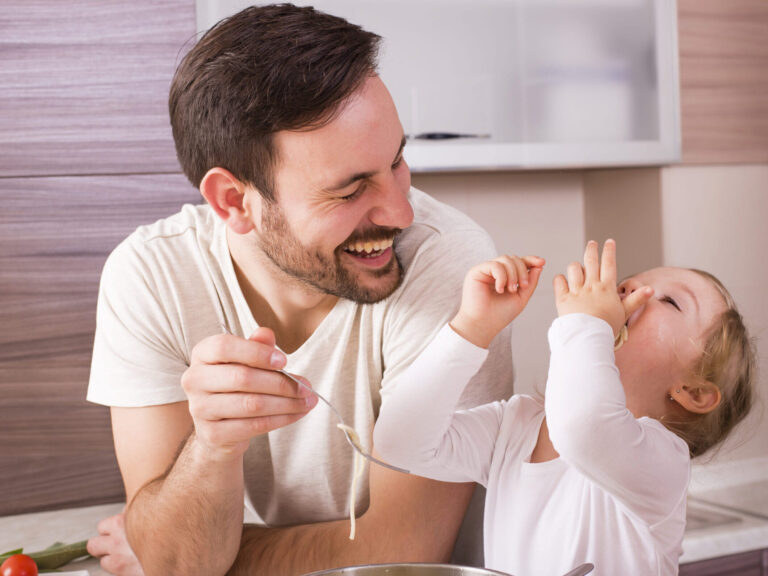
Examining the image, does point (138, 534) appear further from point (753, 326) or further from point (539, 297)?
point (753, 326)

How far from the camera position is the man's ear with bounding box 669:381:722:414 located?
123cm

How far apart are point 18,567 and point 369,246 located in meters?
0.67

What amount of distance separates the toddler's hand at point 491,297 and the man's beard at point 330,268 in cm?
14

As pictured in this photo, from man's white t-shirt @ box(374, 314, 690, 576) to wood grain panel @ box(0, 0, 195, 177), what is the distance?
2.82ft

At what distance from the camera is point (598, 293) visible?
3.58ft

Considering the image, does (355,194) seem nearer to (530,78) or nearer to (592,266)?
(592,266)

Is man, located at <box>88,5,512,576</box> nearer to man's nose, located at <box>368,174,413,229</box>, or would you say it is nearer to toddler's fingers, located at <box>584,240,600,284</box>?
man's nose, located at <box>368,174,413,229</box>

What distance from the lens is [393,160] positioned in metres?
1.21

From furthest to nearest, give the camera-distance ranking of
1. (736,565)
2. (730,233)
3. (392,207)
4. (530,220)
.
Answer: (530,220)
(730,233)
(736,565)
(392,207)

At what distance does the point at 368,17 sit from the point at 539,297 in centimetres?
89

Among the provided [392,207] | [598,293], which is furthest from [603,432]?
[392,207]

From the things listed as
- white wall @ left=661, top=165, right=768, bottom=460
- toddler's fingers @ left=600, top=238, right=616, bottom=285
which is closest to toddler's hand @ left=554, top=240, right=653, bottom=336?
toddler's fingers @ left=600, top=238, right=616, bottom=285

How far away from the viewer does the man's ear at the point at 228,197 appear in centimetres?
129

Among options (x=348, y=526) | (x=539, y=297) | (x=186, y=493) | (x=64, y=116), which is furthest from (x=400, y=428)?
(x=539, y=297)
